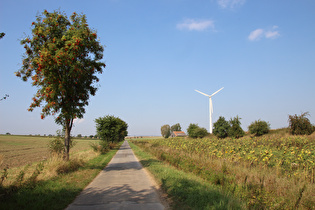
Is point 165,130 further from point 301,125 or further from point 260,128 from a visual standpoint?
point 301,125

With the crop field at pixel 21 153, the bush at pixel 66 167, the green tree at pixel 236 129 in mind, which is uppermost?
the green tree at pixel 236 129

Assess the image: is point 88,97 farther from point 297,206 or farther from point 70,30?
point 297,206

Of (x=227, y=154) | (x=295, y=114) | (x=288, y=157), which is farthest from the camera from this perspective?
(x=295, y=114)

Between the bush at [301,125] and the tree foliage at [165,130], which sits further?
the tree foliage at [165,130]

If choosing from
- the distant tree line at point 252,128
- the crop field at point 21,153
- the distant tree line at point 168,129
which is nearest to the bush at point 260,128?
the distant tree line at point 252,128

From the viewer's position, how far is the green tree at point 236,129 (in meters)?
46.2

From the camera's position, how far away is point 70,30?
11.7 meters

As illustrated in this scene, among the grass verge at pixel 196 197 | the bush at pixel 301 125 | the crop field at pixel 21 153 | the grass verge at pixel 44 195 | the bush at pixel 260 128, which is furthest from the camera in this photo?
the bush at pixel 260 128

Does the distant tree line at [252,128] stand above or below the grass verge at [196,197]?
above

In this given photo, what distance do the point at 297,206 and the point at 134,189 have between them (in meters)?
5.41

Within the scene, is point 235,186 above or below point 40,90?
below

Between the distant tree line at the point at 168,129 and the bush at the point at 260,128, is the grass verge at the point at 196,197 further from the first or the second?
the distant tree line at the point at 168,129

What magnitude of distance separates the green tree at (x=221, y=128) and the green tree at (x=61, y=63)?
4444cm

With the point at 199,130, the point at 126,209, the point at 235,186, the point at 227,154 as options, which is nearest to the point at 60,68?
the point at 126,209
